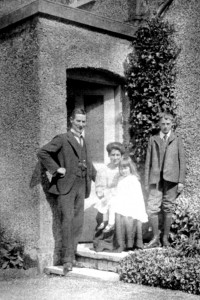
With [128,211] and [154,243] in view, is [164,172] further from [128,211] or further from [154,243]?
[154,243]

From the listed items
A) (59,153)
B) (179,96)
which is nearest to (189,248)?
(59,153)

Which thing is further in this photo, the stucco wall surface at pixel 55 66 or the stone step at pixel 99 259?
the stucco wall surface at pixel 55 66

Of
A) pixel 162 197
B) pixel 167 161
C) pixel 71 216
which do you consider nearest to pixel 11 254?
pixel 71 216

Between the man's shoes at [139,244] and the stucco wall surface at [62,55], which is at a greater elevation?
the stucco wall surface at [62,55]

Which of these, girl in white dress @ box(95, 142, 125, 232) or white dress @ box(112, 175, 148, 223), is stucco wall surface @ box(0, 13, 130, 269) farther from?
white dress @ box(112, 175, 148, 223)

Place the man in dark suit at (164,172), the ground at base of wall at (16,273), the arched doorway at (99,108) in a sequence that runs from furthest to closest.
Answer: the arched doorway at (99,108)
the man in dark suit at (164,172)
the ground at base of wall at (16,273)

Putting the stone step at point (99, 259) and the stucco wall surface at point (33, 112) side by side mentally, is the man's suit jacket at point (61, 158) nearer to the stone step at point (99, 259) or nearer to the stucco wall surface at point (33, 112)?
the stucco wall surface at point (33, 112)

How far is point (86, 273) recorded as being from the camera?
629 centimetres

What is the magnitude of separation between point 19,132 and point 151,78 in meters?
2.26

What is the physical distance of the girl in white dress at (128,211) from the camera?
6.67 meters

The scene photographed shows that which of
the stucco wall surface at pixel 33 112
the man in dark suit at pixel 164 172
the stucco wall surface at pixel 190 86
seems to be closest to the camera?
the stucco wall surface at pixel 33 112

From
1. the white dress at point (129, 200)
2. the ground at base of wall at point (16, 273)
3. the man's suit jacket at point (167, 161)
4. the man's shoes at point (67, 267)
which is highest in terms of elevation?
the man's suit jacket at point (167, 161)

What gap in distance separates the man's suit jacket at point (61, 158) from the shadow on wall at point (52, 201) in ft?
0.71

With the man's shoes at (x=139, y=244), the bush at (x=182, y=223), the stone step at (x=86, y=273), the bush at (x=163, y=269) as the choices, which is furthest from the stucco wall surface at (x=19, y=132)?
the bush at (x=182, y=223)
